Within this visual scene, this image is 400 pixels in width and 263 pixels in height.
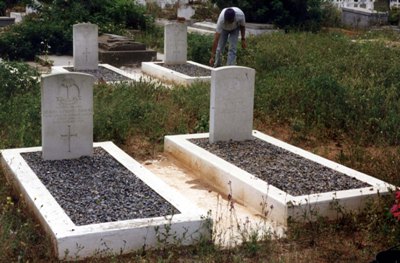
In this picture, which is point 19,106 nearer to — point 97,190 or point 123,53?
point 97,190

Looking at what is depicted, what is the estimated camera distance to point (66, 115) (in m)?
7.55

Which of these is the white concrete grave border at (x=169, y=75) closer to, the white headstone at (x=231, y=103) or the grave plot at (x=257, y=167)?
the grave plot at (x=257, y=167)

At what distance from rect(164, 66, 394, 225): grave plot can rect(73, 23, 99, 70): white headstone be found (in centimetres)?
632

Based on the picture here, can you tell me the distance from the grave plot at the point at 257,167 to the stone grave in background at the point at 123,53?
7.49m

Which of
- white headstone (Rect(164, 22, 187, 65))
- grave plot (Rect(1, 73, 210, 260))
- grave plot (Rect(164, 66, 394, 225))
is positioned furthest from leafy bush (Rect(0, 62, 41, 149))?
white headstone (Rect(164, 22, 187, 65))

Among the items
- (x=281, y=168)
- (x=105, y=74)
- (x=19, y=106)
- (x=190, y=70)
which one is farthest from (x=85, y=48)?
(x=281, y=168)

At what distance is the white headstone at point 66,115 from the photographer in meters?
7.39

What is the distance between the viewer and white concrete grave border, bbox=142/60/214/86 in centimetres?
1323

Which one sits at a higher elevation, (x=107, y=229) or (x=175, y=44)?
(x=175, y=44)

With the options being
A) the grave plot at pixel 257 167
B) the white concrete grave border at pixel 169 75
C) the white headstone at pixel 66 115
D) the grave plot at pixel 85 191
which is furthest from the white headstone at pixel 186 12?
the white headstone at pixel 66 115

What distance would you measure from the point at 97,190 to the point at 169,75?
7575 millimetres

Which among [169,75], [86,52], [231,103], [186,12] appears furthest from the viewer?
[186,12]

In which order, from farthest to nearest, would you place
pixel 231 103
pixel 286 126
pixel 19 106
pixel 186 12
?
pixel 186 12, pixel 286 126, pixel 19 106, pixel 231 103

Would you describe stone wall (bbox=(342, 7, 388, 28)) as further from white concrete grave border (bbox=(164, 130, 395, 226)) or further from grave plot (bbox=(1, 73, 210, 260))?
grave plot (bbox=(1, 73, 210, 260))
